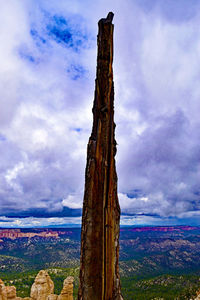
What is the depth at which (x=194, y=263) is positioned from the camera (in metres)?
188

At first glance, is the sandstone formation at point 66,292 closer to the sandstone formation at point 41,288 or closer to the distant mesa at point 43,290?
the distant mesa at point 43,290

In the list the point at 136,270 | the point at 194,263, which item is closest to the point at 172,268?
the point at 194,263

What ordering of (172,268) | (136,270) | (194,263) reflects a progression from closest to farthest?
(136,270)
(172,268)
(194,263)

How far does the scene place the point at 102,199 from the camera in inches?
334

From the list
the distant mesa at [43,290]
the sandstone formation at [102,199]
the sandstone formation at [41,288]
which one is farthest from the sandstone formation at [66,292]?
the sandstone formation at [102,199]

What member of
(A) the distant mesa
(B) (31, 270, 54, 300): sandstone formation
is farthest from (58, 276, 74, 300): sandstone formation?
(B) (31, 270, 54, 300): sandstone formation

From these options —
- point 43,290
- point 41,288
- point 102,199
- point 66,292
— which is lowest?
point 43,290

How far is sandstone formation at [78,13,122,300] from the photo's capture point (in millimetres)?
8210

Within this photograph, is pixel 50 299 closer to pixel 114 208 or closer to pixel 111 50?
pixel 114 208

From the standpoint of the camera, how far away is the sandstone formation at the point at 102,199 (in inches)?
323

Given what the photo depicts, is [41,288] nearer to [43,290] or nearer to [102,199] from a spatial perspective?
[43,290]

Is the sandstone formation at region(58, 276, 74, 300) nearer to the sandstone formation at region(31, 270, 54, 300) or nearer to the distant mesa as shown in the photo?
the distant mesa

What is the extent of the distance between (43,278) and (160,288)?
71502 millimetres

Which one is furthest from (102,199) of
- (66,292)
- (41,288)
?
(41,288)
